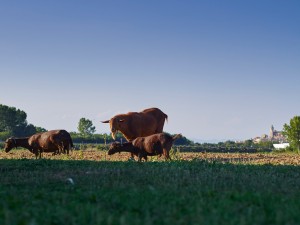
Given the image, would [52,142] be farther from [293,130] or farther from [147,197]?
[293,130]

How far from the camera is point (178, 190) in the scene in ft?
31.1

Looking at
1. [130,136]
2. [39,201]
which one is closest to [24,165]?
[39,201]

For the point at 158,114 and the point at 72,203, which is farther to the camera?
the point at 158,114

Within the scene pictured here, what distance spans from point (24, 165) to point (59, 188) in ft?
19.0

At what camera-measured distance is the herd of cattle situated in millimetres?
20484

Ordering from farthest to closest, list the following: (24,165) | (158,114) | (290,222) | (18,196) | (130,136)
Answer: (158,114) → (130,136) → (24,165) → (18,196) → (290,222)

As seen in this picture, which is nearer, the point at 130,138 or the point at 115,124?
the point at 115,124

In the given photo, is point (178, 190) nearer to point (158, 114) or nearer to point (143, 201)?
point (143, 201)

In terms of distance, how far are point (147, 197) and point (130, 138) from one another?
18361 mm

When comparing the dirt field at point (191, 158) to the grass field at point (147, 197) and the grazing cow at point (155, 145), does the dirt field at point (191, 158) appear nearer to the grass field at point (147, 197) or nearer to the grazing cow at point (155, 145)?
the grazing cow at point (155, 145)

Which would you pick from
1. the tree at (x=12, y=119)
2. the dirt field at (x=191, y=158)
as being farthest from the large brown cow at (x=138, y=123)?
the tree at (x=12, y=119)

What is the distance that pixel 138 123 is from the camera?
2683 centimetres

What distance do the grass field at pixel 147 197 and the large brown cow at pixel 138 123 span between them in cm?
1228

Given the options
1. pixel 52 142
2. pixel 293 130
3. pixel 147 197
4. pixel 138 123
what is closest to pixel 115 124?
pixel 138 123
